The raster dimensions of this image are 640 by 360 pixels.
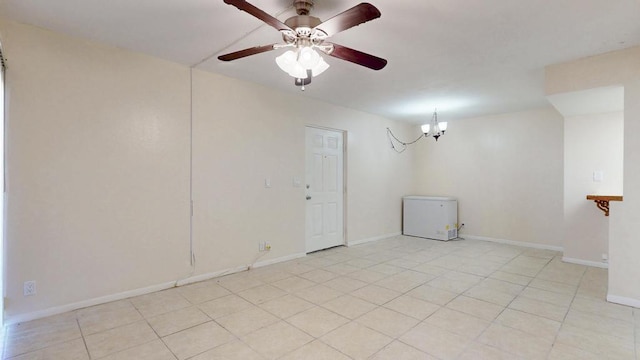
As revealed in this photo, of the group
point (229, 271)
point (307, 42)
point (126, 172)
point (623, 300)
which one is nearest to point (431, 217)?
point (623, 300)

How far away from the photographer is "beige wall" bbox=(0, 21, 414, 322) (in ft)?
8.15

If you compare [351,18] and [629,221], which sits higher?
[351,18]

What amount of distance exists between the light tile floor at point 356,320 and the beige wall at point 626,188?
0.27m

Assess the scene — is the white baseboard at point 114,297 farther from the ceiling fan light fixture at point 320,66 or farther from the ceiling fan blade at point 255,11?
the ceiling fan blade at point 255,11

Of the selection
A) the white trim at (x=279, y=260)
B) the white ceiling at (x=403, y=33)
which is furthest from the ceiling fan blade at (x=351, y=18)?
the white trim at (x=279, y=260)

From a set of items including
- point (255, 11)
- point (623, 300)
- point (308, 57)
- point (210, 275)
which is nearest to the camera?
point (255, 11)

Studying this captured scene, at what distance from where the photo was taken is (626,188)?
2.82 m

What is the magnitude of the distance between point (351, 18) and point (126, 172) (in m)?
2.62

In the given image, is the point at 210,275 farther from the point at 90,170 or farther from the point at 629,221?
the point at 629,221

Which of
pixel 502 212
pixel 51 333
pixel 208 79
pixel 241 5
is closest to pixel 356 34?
pixel 241 5

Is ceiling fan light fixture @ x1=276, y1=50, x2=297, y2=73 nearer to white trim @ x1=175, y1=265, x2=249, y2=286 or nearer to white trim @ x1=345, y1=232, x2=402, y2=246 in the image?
white trim @ x1=175, y1=265, x2=249, y2=286

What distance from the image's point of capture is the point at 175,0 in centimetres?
206

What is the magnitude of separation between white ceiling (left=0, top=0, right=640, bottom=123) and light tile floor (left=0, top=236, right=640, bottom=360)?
8.05 ft

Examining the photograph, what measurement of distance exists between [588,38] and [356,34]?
2.06 m
